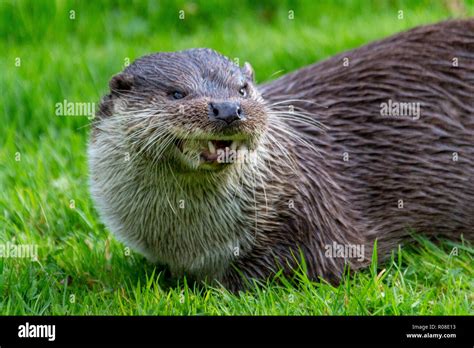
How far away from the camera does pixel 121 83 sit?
4.24m

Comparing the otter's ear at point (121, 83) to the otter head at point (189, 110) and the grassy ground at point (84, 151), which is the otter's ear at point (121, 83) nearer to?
the otter head at point (189, 110)

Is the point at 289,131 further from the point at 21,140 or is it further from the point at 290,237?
the point at 21,140

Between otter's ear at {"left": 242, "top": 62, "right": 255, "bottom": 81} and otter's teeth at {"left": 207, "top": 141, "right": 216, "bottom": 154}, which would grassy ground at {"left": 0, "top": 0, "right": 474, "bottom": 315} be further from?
otter's ear at {"left": 242, "top": 62, "right": 255, "bottom": 81}

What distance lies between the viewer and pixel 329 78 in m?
4.89

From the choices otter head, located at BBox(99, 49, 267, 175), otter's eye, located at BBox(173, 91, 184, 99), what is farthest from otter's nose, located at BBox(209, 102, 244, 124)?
otter's eye, located at BBox(173, 91, 184, 99)

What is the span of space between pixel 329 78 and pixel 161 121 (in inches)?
47.7

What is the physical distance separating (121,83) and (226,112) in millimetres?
653

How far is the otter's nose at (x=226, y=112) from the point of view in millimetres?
3787

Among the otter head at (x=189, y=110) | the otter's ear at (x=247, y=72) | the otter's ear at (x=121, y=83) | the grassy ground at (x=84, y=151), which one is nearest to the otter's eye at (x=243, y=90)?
the otter head at (x=189, y=110)

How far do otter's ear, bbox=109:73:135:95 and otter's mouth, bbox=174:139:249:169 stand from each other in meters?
0.40

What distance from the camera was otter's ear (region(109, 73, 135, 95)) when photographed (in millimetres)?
4219

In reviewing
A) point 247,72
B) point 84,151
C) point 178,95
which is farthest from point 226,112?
point 84,151

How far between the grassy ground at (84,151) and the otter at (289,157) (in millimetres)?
165
